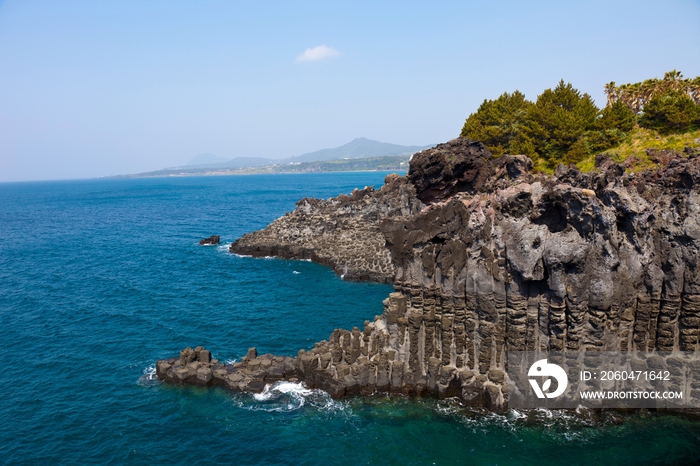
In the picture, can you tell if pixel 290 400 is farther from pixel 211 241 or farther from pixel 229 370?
pixel 211 241

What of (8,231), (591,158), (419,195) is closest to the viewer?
(591,158)

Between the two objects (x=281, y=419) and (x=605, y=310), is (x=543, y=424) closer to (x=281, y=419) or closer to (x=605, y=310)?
(x=605, y=310)

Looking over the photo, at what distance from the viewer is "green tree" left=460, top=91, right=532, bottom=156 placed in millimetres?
70812

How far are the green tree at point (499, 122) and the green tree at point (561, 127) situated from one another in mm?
3227

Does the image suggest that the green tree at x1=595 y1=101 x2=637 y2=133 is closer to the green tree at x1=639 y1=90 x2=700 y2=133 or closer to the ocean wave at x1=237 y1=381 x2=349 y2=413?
the green tree at x1=639 y1=90 x2=700 y2=133

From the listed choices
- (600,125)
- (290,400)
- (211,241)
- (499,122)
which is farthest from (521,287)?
(211,241)

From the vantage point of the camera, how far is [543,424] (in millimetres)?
29141

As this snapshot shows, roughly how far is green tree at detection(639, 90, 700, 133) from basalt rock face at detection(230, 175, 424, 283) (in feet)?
103

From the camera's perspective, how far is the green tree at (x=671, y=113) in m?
55.8

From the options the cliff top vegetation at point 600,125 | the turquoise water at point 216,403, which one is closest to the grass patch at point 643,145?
the cliff top vegetation at point 600,125

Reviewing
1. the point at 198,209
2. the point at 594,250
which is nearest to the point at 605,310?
the point at 594,250

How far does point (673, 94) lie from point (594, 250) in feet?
145

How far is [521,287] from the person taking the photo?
31.0m

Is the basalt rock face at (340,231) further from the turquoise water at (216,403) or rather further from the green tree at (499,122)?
the green tree at (499,122)
